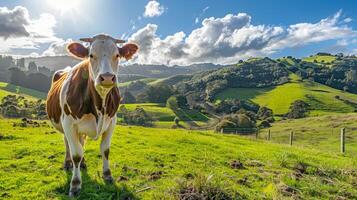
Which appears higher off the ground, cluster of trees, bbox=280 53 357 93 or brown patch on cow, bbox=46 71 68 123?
cluster of trees, bbox=280 53 357 93

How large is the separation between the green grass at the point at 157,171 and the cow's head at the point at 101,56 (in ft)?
7.49

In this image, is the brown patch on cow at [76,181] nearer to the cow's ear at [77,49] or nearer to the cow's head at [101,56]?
the cow's head at [101,56]

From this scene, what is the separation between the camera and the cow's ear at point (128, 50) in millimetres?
7145

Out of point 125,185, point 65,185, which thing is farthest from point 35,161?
point 125,185

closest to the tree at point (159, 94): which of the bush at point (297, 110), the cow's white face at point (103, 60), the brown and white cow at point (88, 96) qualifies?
the bush at point (297, 110)

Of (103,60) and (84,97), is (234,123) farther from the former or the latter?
(103,60)

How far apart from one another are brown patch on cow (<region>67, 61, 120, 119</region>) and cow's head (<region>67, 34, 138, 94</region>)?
0.26 m

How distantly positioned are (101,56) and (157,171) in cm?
384

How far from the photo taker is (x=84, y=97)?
22.5 ft

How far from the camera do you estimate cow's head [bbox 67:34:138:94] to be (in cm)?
590

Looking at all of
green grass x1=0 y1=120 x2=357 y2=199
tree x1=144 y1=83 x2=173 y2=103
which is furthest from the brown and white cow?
tree x1=144 y1=83 x2=173 y2=103

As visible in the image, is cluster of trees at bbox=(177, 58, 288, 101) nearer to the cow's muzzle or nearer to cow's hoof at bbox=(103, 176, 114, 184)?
cow's hoof at bbox=(103, 176, 114, 184)

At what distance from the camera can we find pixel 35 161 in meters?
9.29

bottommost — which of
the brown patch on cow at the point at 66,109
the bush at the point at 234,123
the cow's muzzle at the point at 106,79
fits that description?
the bush at the point at 234,123
